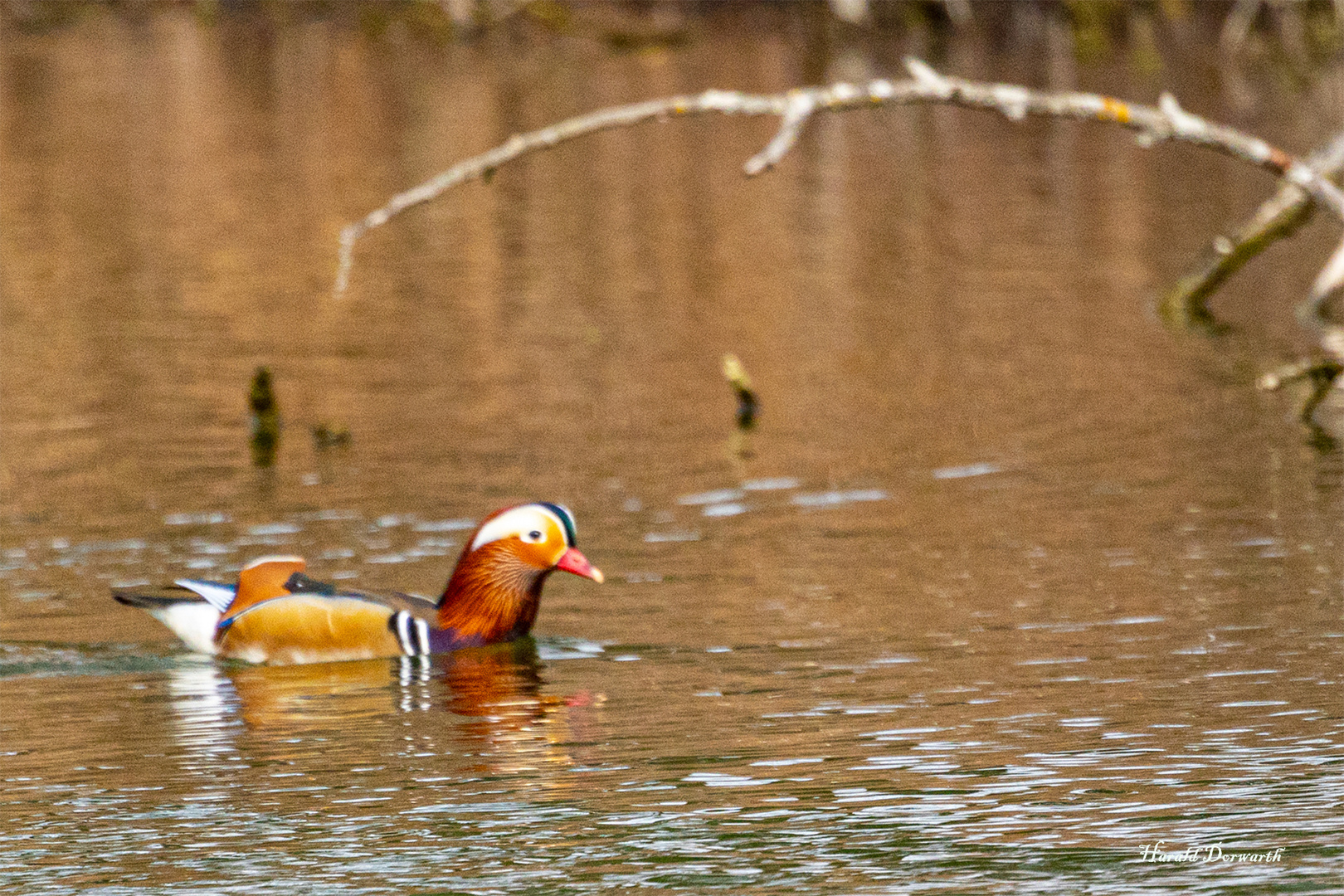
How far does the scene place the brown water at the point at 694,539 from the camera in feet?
25.0

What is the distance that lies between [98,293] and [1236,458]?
1251cm

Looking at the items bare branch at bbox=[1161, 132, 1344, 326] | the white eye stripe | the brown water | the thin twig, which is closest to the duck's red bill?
the white eye stripe

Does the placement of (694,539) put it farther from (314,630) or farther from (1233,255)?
(1233,255)

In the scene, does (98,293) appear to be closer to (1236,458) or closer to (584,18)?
(1236,458)

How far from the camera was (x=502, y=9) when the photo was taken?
67062mm

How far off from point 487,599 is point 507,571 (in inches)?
5.7

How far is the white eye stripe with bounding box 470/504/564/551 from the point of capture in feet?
35.4

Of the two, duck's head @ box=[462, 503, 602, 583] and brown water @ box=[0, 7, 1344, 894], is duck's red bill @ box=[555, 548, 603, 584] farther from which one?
brown water @ box=[0, 7, 1344, 894]

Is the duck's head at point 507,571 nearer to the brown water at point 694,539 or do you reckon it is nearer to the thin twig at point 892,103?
the brown water at point 694,539

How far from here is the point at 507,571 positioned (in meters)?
10.7

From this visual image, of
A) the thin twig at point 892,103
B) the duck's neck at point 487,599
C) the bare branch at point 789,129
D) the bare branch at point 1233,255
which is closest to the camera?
the bare branch at point 789,129

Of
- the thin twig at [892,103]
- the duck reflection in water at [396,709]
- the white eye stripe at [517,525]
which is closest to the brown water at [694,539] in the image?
the duck reflection in water at [396,709]

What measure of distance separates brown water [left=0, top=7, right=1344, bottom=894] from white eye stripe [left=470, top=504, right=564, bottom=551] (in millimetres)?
482

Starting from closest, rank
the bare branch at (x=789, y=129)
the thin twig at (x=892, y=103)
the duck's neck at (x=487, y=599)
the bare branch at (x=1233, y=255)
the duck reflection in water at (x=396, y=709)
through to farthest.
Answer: the bare branch at (x=789, y=129)
the thin twig at (x=892, y=103)
the duck reflection in water at (x=396, y=709)
the duck's neck at (x=487, y=599)
the bare branch at (x=1233, y=255)
